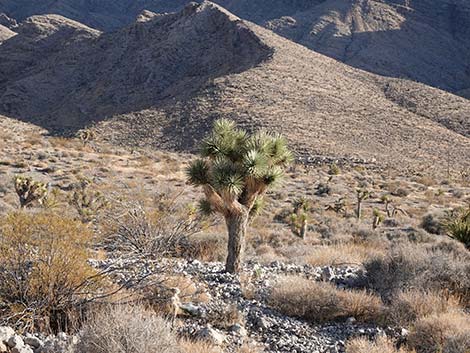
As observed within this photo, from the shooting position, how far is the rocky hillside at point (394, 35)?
375 feet

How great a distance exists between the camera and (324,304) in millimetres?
7438

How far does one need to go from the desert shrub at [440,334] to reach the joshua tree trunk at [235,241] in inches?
149

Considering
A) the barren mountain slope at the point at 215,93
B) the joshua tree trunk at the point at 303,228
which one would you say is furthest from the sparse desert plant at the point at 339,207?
the barren mountain slope at the point at 215,93

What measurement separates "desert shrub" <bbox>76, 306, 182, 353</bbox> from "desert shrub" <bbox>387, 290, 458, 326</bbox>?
11.6 ft

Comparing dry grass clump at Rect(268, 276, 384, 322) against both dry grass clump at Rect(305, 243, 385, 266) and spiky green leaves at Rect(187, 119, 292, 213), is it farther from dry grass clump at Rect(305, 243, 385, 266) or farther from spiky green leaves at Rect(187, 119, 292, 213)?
dry grass clump at Rect(305, 243, 385, 266)

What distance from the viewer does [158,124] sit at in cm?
5847

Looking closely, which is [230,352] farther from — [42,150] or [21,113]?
[21,113]

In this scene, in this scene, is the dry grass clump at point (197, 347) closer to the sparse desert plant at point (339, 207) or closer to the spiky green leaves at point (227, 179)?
the spiky green leaves at point (227, 179)

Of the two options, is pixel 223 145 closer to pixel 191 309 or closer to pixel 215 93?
pixel 191 309

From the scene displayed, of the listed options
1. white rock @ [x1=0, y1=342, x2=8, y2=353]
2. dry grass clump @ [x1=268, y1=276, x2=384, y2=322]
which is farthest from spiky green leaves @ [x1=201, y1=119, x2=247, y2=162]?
white rock @ [x1=0, y1=342, x2=8, y2=353]

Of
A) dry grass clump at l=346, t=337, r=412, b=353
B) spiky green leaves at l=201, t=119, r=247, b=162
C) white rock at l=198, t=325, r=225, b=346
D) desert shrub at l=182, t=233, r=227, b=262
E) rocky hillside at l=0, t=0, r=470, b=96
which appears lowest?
desert shrub at l=182, t=233, r=227, b=262

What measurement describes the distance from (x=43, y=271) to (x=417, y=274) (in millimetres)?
5760

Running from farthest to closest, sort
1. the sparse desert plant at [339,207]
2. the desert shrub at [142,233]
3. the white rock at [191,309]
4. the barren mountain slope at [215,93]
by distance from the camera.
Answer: the barren mountain slope at [215,93]
the sparse desert plant at [339,207]
the desert shrub at [142,233]
the white rock at [191,309]

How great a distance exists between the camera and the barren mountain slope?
52094mm
